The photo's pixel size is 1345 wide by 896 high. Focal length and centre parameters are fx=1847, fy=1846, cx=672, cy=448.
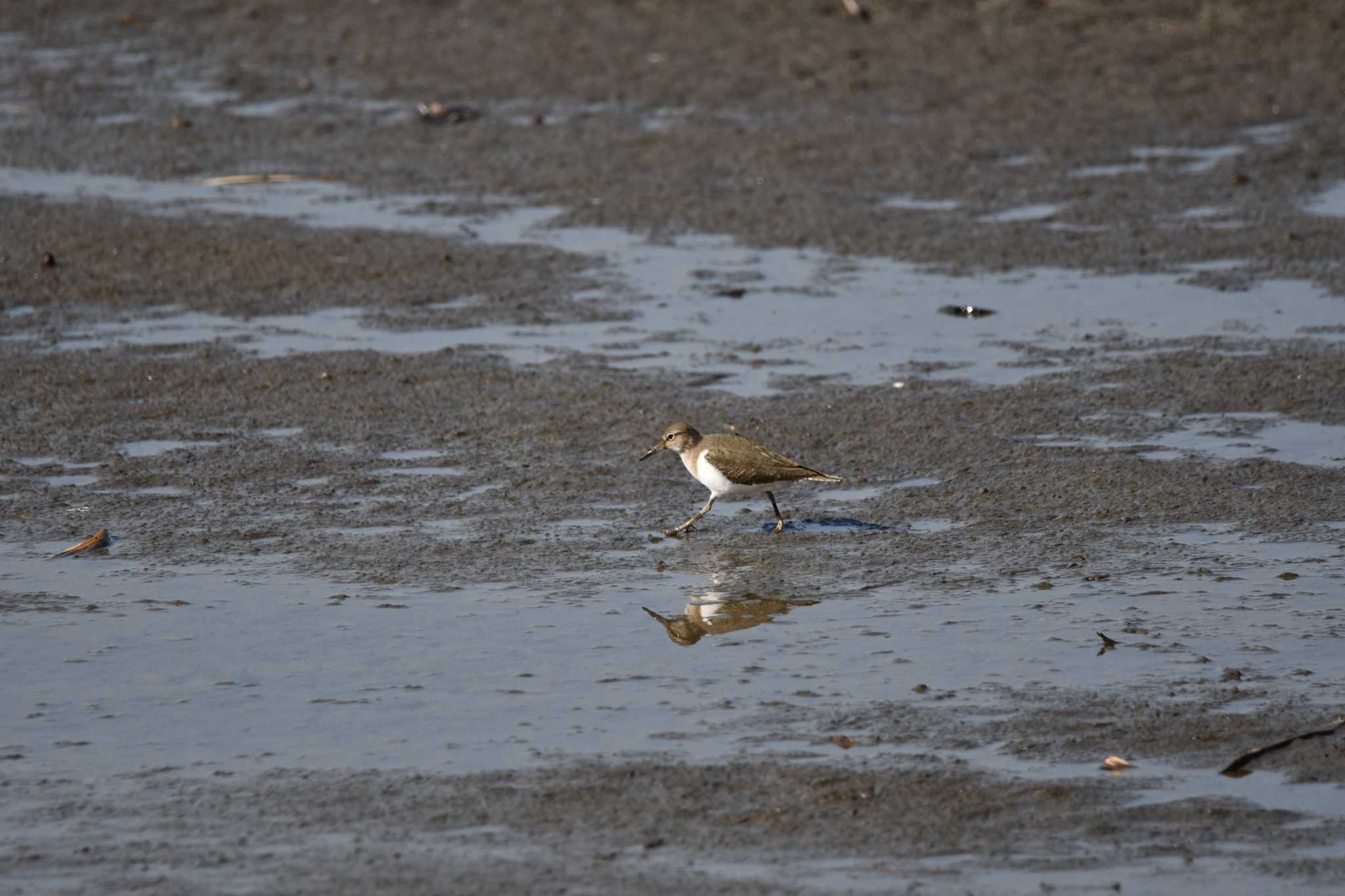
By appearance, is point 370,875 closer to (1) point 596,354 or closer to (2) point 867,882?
(2) point 867,882

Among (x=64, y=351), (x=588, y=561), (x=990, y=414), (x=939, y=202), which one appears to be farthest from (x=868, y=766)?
(x=939, y=202)

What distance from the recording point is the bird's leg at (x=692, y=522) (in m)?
8.40

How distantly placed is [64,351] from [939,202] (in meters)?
6.17

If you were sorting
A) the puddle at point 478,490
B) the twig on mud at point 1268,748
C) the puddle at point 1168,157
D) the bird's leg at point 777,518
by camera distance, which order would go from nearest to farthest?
the twig on mud at point 1268,748, the bird's leg at point 777,518, the puddle at point 478,490, the puddle at point 1168,157

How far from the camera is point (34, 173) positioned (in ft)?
48.8

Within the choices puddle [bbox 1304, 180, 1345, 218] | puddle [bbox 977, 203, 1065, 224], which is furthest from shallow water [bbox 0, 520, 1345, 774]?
puddle [bbox 1304, 180, 1345, 218]

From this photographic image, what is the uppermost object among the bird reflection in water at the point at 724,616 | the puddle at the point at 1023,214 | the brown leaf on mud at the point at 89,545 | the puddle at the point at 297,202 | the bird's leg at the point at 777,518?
the puddle at the point at 297,202

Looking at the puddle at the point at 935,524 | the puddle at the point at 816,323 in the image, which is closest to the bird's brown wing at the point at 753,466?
the puddle at the point at 935,524

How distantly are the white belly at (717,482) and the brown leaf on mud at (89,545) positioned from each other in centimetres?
265

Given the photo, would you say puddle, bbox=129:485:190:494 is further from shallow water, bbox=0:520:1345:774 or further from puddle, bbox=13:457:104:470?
shallow water, bbox=0:520:1345:774

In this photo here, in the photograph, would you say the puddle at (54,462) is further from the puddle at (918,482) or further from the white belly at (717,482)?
the puddle at (918,482)

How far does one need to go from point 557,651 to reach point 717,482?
1.61 m

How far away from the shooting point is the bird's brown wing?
8305mm

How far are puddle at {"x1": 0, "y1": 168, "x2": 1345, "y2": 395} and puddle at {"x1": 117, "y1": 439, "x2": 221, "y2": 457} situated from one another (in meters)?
1.38
